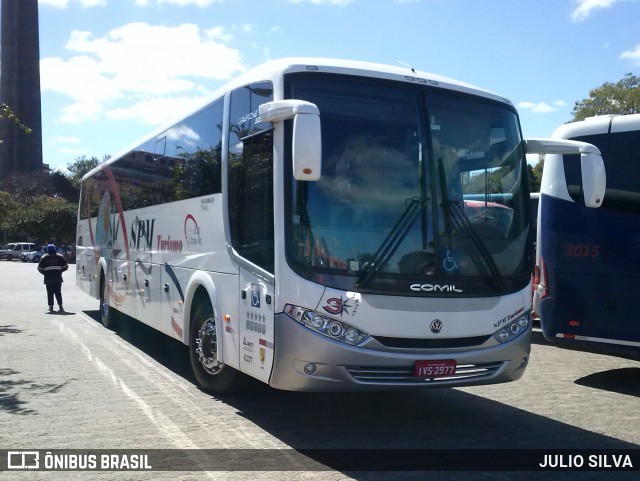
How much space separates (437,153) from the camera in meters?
6.28

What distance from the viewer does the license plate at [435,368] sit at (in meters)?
5.96

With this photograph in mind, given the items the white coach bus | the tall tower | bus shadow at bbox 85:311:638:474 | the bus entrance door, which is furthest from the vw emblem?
the tall tower

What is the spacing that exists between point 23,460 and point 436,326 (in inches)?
139

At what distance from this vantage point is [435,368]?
602cm

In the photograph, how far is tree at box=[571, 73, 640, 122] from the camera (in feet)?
165

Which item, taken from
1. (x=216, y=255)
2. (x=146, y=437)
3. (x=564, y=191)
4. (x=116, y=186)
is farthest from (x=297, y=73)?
(x=116, y=186)

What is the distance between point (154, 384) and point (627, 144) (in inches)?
261

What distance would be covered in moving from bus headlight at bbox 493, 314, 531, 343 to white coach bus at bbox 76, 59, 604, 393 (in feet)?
0.05

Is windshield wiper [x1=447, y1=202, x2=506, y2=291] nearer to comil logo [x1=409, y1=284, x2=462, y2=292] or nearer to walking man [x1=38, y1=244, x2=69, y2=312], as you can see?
comil logo [x1=409, y1=284, x2=462, y2=292]

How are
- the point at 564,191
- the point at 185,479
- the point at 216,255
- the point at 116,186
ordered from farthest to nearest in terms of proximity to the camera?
1. the point at 116,186
2. the point at 564,191
3. the point at 216,255
4. the point at 185,479

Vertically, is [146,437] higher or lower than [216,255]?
lower

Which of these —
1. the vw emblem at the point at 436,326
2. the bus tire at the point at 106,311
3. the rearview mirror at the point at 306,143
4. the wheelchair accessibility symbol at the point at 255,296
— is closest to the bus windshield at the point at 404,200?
the vw emblem at the point at 436,326

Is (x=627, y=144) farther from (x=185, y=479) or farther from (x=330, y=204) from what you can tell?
(x=185, y=479)

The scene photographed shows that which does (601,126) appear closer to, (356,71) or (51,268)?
(356,71)
